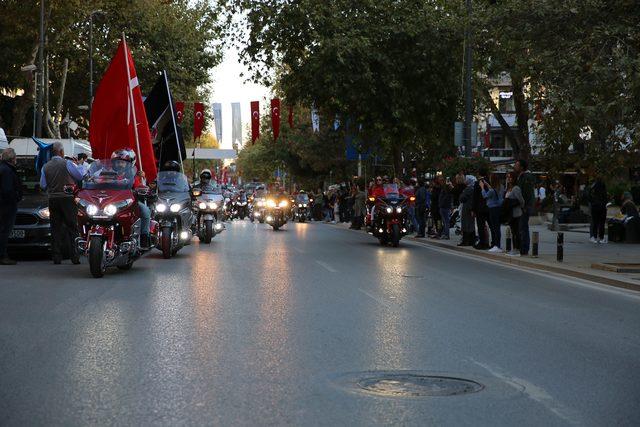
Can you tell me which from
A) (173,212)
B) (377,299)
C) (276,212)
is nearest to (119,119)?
(173,212)

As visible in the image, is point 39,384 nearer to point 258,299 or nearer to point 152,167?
point 258,299

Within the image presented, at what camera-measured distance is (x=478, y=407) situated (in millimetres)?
6234

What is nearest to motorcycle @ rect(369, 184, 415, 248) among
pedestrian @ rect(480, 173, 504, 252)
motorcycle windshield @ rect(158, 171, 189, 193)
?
pedestrian @ rect(480, 173, 504, 252)

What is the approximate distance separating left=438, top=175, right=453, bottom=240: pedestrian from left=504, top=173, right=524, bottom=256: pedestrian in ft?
17.4

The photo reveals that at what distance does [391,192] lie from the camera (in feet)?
84.2

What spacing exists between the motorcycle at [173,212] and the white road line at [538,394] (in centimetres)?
1169

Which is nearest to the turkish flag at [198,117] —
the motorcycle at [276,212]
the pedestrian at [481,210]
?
the motorcycle at [276,212]

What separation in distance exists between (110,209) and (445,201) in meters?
13.6

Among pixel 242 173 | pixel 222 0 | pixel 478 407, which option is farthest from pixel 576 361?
pixel 242 173

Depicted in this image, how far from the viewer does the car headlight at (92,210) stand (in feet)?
47.9

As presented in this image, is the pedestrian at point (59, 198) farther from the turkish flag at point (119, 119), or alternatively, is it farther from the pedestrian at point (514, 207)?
the pedestrian at point (514, 207)

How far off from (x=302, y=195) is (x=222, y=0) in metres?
21.8

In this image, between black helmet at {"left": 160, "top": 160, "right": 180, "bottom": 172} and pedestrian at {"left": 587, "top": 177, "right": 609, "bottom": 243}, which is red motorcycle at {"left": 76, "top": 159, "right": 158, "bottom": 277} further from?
pedestrian at {"left": 587, "top": 177, "right": 609, "bottom": 243}

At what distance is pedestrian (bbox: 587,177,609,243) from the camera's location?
24891mm
